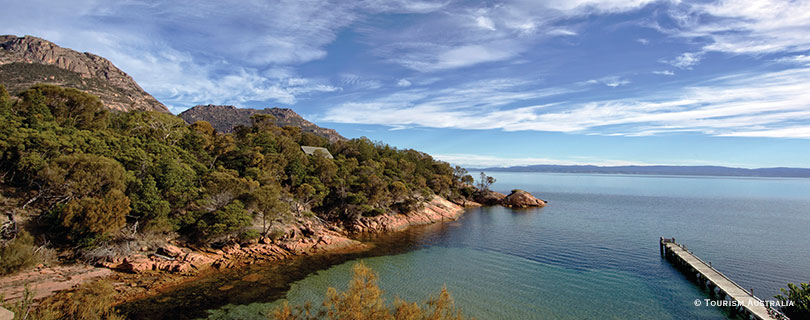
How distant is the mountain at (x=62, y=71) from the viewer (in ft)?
279

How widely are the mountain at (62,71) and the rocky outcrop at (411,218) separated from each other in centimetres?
7019

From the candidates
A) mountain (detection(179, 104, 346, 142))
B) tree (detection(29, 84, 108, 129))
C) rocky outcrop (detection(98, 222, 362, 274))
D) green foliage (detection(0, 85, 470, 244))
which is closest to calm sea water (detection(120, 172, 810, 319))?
rocky outcrop (detection(98, 222, 362, 274))

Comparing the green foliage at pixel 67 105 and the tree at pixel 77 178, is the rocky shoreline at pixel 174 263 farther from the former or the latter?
the green foliage at pixel 67 105

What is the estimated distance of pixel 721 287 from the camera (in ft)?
76.6

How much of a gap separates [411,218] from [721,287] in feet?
117

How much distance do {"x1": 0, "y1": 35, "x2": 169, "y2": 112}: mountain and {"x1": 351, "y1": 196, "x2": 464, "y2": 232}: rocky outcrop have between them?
70188 mm

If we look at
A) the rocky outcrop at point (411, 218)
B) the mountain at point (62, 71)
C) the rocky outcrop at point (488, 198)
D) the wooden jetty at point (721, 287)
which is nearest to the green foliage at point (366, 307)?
the wooden jetty at point (721, 287)

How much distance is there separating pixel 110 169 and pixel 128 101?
94.8 metres

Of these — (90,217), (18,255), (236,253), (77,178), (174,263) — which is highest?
(77,178)

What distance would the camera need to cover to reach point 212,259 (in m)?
28.5

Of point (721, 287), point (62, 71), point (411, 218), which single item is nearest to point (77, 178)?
point (411, 218)

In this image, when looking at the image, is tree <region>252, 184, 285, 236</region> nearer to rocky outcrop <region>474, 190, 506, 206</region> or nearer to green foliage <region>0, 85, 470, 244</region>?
green foliage <region>0, 85, 470, 244</region>

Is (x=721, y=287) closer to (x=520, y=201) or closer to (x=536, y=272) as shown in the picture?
(x=536, y=272)

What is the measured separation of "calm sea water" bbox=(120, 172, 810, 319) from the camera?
21.1m
